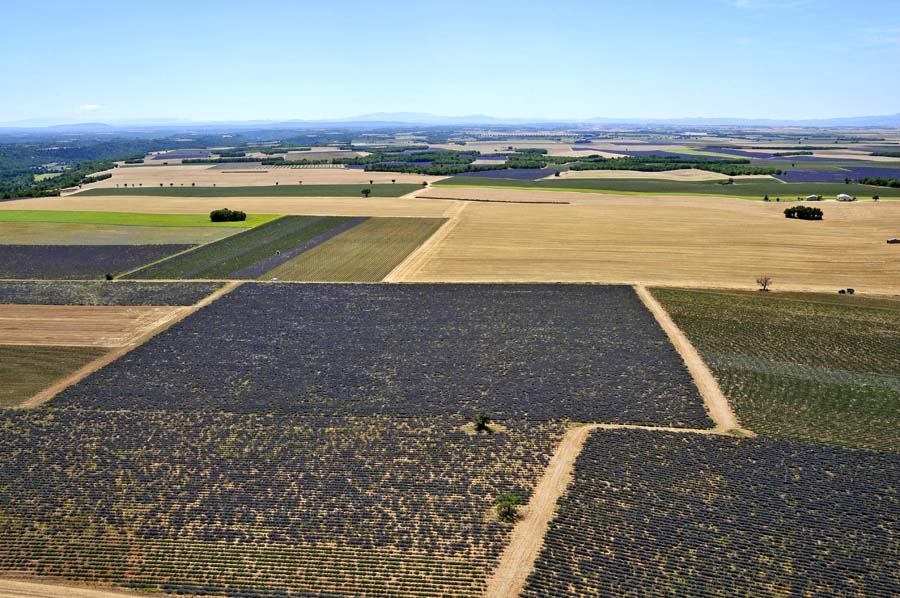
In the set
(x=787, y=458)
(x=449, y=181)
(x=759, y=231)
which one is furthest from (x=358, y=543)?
(x=449, y=181)

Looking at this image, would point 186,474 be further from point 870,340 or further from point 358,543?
point 870,340

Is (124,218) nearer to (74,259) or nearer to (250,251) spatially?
(74,259)

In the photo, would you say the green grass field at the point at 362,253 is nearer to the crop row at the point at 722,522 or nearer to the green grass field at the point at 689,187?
the crop row at the point at 722,522

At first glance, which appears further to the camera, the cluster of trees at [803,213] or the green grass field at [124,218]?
the green grass field at [124,218]

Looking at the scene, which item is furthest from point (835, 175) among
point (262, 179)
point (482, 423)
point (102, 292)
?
point (102, 292)

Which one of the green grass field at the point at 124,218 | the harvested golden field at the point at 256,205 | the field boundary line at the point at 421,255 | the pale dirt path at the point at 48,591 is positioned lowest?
the pale dirt path at the point at 48,591

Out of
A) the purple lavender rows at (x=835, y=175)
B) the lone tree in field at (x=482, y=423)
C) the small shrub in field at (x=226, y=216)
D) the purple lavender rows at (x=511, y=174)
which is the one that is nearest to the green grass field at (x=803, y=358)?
the lone tree in field at (x=482, y=423)

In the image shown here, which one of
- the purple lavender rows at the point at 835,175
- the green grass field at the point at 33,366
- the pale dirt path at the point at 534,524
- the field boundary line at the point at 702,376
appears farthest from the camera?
the purple lavender rows at the point at 835,175

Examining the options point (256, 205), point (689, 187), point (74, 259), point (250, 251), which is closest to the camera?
point (74, 259)
